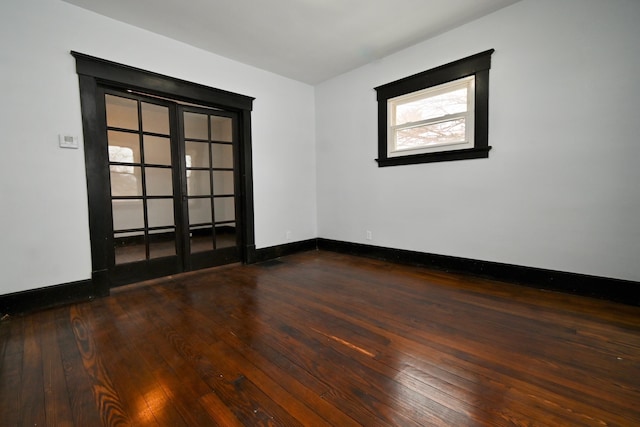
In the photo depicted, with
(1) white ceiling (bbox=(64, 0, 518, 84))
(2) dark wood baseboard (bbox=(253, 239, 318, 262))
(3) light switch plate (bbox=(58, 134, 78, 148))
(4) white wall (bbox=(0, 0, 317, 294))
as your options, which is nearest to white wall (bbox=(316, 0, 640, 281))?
(1) white ceiling (bbox=(64, 0, 518, 84))

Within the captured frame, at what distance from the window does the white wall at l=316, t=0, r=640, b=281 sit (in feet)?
0.34

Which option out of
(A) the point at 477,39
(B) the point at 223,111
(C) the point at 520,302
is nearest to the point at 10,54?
(B) the point at 223,111

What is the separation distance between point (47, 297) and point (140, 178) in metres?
1.40

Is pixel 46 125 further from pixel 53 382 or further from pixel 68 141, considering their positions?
pixel 53 382

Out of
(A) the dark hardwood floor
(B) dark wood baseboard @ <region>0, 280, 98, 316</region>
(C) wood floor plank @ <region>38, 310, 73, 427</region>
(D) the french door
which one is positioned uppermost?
(D) the french door

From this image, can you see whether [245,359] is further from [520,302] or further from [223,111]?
[223,111]

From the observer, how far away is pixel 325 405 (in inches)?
48.9

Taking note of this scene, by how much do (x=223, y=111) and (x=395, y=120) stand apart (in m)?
Answer: 2.40

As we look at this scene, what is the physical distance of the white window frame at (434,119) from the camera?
3.05m

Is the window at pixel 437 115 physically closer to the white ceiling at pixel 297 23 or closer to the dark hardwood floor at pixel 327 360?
the white ceiling at pixel 297 23

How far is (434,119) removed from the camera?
3.31 meters

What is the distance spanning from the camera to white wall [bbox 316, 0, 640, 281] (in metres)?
2.26

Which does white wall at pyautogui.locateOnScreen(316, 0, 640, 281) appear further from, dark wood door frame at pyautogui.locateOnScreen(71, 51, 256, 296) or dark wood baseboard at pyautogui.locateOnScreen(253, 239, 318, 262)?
dark wood door frame at pyautogui.locateOnScreen(71, 51, 256, 296)

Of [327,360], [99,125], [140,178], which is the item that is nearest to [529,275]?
[327,360]
